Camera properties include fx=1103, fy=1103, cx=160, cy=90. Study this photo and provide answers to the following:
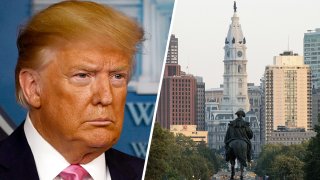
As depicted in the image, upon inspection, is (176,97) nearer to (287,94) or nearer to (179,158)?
(287,94)

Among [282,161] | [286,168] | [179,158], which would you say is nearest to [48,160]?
[179,158]

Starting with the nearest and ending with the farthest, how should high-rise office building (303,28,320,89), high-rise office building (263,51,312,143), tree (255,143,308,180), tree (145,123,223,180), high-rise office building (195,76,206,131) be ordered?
tree (145,123,223,180)
tree (255,143,308,180)
high-rise office building (303,28,320,89)
high-rise office building (195,76,206,131)
high-rise office building (263,51,312,143)

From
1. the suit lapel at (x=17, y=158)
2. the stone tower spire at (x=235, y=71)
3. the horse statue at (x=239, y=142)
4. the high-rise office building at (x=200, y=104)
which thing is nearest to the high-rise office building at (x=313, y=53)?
the stone tower spire at (x=235, y=71)

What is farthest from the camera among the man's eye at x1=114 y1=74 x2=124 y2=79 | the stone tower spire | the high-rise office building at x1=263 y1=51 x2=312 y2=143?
the stone tower spire

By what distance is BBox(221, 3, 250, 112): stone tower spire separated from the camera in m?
22.3

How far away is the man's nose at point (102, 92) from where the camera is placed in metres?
3.61

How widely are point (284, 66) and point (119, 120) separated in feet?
59.7

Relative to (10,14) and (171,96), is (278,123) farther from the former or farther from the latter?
(10,14)

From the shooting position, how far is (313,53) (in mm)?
20859

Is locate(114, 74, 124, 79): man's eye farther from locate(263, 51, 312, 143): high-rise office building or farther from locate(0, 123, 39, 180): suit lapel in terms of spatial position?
locate(263, 51, 312, 143): high-rise office building

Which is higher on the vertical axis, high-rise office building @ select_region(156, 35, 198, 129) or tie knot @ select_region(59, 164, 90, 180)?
high-rise office building @ select_region(156, 35, 198, 129)

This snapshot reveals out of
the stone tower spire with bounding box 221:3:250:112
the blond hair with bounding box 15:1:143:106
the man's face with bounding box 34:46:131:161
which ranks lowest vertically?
the man's face with bounding box 34:46:131:161

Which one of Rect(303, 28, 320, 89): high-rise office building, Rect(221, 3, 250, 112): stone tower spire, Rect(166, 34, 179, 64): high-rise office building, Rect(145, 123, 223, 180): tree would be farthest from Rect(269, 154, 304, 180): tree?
Rect(221, 3, 250, 112): stone tower spire

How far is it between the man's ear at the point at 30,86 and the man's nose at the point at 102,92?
0.19 m
